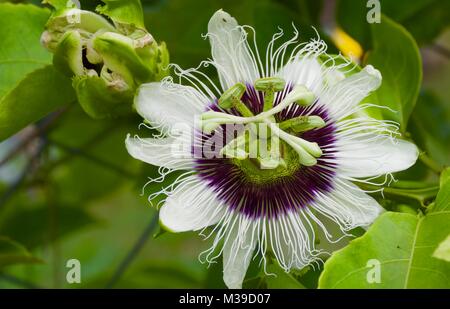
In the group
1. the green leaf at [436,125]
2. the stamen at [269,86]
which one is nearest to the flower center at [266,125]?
the stamen at [269,86]

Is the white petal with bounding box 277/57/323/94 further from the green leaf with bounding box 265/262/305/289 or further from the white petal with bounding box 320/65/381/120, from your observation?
the green leaf with bounding box 265/262/305/289

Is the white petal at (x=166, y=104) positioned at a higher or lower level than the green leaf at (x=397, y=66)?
lower

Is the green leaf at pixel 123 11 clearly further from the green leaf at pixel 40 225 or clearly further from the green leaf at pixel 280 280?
the green leaf at pixel 40 225

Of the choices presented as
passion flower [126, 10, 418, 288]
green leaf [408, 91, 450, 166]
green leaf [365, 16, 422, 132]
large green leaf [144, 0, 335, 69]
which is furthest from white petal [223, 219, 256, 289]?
green leaf [408, 91, 450, 166]

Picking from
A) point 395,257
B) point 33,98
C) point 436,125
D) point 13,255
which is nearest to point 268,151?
point 395,257

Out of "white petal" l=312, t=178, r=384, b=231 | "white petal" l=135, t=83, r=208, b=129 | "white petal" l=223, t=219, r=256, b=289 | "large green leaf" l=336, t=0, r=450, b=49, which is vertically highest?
"large green leaf" l=336, t=0, r=450, b=49

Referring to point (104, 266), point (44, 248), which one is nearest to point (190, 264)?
point (104, 266)
